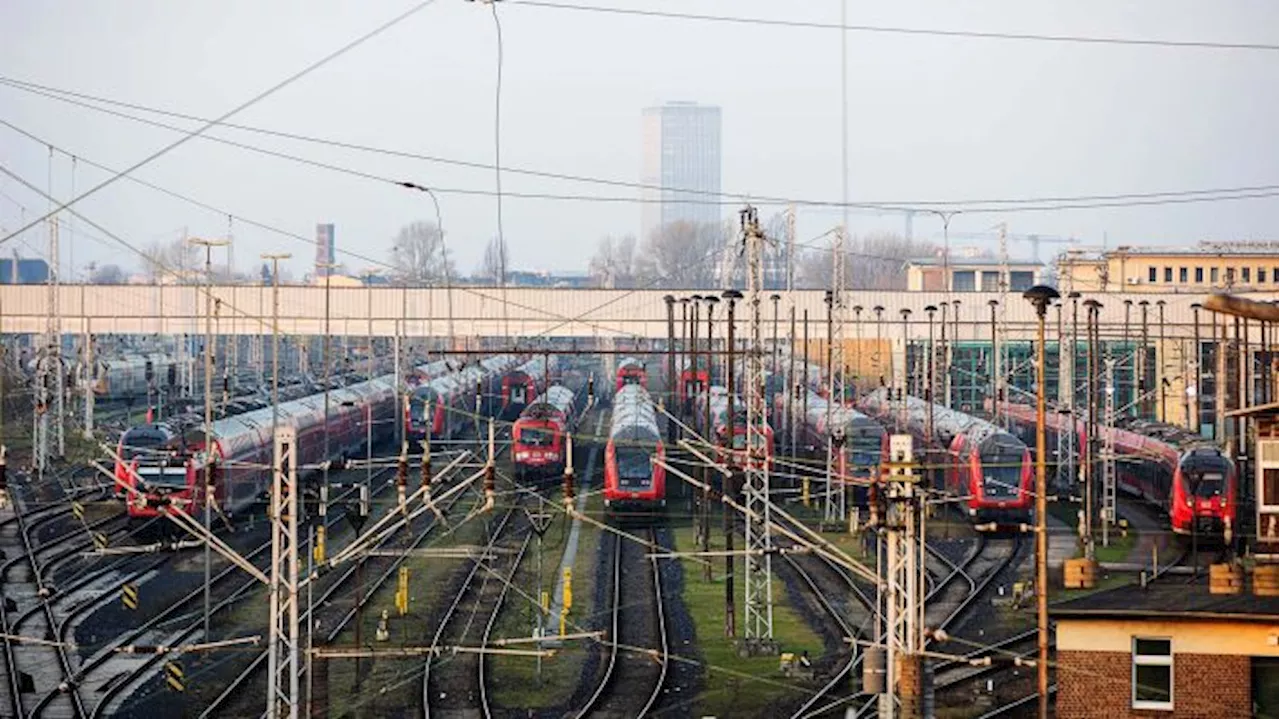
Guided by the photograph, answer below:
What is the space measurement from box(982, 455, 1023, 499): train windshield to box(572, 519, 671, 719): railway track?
7.20 metres

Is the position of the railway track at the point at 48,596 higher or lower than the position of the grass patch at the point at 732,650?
higher

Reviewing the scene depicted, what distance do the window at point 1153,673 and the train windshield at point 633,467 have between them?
20970 mm

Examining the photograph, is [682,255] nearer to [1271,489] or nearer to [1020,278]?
[1020,278]

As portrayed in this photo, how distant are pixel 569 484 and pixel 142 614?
9.18 metres

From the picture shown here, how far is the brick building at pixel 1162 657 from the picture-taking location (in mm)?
18281

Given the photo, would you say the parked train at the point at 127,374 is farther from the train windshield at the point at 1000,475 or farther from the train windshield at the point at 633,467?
the train windshield at the point at 1000,475

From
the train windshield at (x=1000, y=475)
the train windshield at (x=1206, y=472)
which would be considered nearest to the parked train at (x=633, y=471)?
the train windshield at (x=1000, y=475)

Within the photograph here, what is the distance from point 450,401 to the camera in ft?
176

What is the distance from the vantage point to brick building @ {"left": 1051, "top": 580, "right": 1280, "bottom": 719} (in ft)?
60.0

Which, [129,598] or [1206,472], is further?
[1206,472]

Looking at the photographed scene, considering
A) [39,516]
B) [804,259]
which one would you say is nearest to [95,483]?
[39,516]

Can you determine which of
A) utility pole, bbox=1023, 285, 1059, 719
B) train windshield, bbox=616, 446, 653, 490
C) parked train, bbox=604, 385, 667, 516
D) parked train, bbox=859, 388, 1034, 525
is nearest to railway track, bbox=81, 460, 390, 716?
parked train, bbox=604, 385, 667, 516

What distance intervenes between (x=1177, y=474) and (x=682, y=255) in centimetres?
11604

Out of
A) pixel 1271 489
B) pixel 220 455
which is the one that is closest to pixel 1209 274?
pixel 220 455
